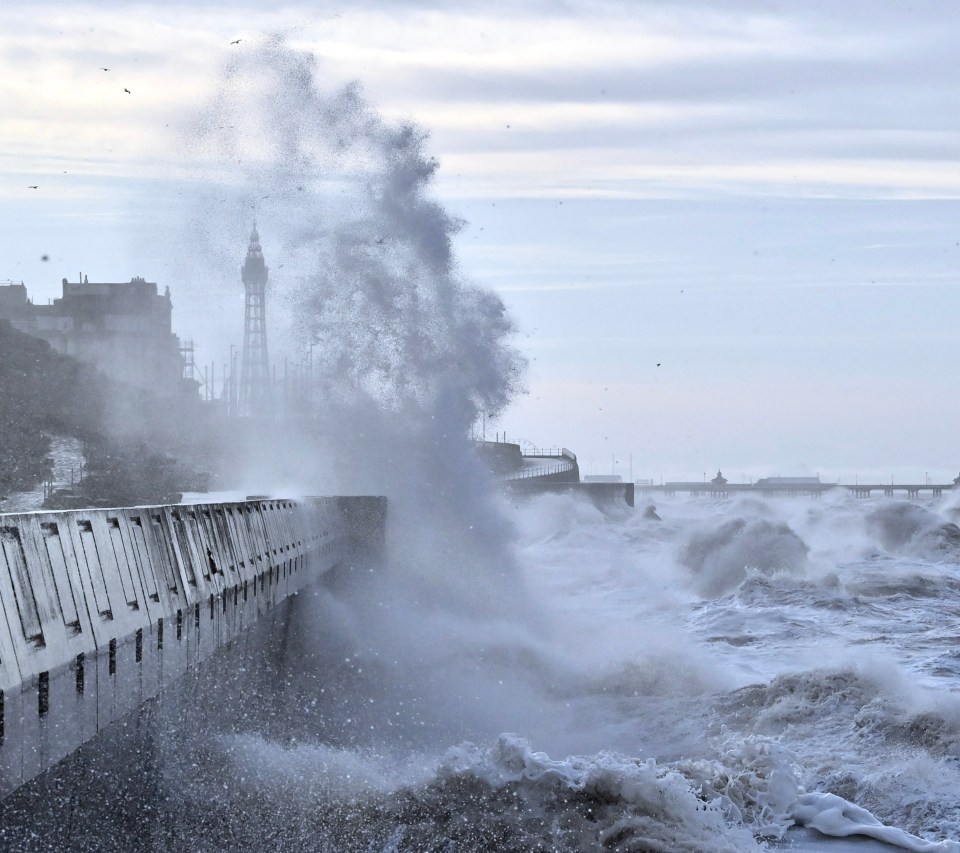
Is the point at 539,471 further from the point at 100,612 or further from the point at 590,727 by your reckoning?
the point at 100,612

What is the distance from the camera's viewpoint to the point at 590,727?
15.5 metres

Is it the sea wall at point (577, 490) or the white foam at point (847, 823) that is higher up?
the sea wall at point (577, 490)

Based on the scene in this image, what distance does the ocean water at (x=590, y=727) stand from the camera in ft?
32.4

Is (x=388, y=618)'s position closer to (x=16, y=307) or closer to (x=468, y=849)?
(x=468, y=849)

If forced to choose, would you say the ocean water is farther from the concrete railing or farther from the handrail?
the handrail

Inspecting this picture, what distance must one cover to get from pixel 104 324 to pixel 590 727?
9805cm

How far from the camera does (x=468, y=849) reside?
937 centimetres

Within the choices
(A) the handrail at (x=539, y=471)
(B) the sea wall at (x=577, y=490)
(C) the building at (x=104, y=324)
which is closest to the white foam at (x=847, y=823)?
(B) the sea wall at (x=577, y=490)

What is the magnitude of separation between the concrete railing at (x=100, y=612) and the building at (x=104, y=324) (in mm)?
93847

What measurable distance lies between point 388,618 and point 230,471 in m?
51.5

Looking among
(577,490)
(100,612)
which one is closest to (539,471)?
(577,490)

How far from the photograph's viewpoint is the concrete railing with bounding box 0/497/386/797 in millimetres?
6695

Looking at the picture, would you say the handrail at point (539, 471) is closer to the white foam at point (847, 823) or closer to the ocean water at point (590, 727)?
the ocean water at point (590, 727)

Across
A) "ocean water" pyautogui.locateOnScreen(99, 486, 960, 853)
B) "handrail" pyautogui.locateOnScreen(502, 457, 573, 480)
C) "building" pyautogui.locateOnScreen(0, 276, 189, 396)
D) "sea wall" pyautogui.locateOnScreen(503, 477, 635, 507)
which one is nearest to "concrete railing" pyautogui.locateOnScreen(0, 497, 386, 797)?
"ocean water" pyautogui.locateOnScreen(99, 486, 960, 853)
